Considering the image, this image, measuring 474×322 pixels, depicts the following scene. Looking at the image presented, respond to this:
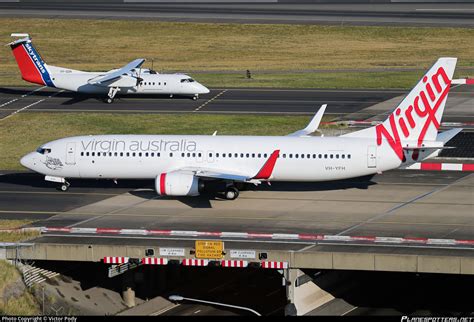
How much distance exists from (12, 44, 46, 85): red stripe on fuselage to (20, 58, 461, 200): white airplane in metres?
43.1

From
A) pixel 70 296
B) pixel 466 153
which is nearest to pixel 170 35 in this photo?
pixel 466 153

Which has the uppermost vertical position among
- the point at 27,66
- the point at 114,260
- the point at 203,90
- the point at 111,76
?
the point at 27,66

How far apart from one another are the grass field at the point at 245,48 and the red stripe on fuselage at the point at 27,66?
11.5 meters

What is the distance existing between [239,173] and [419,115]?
520 inches

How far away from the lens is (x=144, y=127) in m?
104

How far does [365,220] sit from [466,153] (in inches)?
934

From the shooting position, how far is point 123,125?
105m

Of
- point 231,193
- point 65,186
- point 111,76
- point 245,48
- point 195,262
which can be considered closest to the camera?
point 195,262

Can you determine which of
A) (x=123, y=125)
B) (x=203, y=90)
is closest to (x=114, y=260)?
(x=123, y=125)

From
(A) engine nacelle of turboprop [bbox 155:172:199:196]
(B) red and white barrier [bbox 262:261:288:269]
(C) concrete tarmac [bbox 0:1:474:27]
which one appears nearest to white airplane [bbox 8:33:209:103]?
(A) engine nacelle of turboprop [bbox 155:172:199:196]

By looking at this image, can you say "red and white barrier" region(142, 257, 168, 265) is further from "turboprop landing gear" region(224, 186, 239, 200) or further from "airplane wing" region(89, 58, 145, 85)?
"airplane wing" region(89, 58, 145, 85)

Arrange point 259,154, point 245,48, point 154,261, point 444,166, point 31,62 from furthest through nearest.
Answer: point 245,48, point 31,62, point 444,166, point 259,154, point 154,261

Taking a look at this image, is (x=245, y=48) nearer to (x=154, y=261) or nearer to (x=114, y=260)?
(x=114, y=260)

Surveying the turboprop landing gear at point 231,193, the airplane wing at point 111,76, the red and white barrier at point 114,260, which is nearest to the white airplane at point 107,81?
the airplane wing at point 111,76
